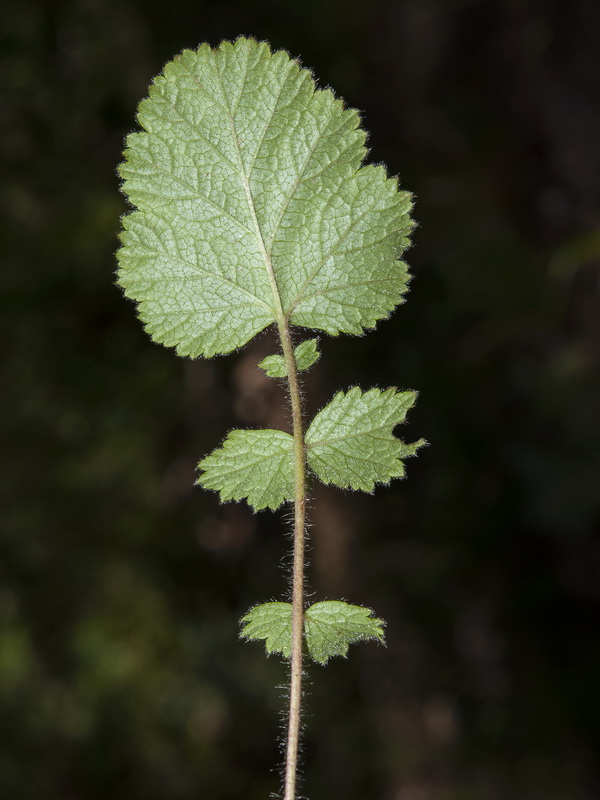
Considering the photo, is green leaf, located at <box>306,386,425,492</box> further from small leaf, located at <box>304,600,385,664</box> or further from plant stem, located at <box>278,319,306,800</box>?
small leaf, located at <box>304,600,385,664</box>

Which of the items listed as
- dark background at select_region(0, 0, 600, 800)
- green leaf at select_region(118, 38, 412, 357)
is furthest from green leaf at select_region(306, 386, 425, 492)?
dark background at select_region(0, 0, 600, 800)

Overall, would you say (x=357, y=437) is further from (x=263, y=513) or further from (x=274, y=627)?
(x=263, y=513)

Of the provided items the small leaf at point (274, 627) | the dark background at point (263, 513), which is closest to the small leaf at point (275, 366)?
the small leaf at point (274, 627)

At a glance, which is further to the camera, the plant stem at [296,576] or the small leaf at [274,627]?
the small leaf at [274,627]

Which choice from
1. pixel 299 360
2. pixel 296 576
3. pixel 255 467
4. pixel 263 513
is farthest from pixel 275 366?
pixel 263 513

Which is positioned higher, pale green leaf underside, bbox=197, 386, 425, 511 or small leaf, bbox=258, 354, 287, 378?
small leaf, bbox=258, 354, 287, 378

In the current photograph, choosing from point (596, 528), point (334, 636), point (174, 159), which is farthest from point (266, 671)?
point (174, 159)

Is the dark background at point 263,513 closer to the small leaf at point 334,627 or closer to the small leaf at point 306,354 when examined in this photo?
the small leaf at point 306,354

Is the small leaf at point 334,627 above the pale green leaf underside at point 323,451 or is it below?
below
